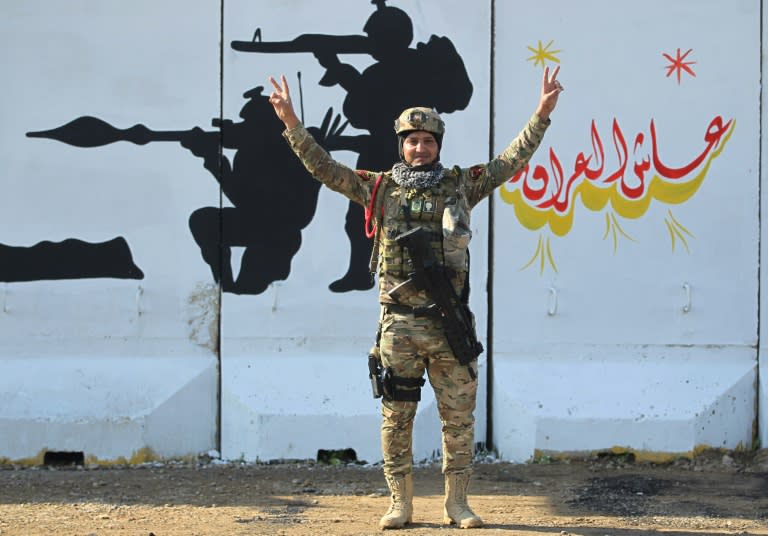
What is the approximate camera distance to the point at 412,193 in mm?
4906

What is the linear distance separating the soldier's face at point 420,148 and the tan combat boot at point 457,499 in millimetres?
1417

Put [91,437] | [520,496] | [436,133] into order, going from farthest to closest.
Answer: [91,437]
[520,496]
[436,133]

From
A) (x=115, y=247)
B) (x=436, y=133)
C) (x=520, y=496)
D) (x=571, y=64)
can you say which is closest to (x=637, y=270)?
(x=571, y=64)

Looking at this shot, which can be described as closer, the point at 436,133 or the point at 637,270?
the point at 436,133

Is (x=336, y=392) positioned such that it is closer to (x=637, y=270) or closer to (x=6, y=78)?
(x=637, y=270)

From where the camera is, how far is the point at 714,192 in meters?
6.85

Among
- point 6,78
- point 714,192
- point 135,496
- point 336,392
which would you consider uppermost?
point 6,78

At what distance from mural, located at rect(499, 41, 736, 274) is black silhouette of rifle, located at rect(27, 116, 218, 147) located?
2.19 m

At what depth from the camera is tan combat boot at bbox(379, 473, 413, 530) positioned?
4906 millimetres

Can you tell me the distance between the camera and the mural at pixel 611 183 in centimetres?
685

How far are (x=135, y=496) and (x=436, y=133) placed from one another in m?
2.61

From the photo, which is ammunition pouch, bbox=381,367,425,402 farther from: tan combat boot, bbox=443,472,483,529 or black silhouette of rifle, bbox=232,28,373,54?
black silhouette of rifle, bbox=232,28,373,54

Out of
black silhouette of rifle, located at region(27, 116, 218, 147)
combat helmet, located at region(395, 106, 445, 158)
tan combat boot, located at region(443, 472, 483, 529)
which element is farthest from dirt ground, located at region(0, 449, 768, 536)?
black silhouette of rifle, located at region(27, 116, 218, 147)

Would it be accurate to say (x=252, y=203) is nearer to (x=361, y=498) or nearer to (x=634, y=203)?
(x=361, y=498)
